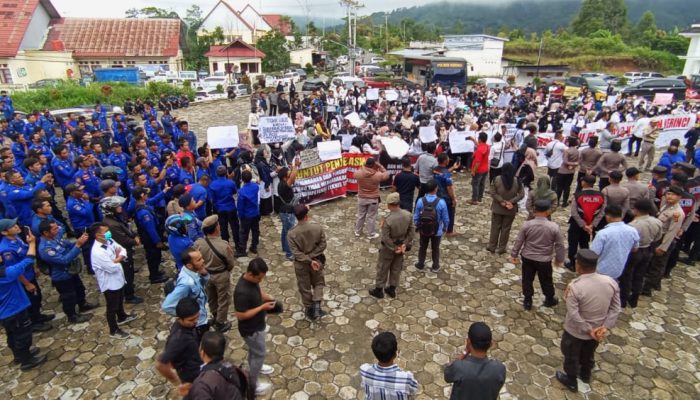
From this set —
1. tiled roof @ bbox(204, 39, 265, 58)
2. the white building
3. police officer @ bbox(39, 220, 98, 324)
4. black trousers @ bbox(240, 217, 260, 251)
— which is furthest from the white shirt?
the white building

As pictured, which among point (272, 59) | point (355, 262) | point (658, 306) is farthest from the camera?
point (272, 59)

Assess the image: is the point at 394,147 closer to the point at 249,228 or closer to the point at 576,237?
the point at 249,228

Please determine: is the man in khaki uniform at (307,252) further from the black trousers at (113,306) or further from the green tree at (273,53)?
the green tree at (273,53)

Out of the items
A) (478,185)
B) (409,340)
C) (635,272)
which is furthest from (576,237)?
(409,340)

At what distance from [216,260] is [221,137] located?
5193mm

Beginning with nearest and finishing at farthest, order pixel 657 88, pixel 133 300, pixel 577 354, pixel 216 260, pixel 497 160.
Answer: pixel 577 354 < pixel 216 260 < pixel 133 300 < pixel 497 160 < pixel 657 88

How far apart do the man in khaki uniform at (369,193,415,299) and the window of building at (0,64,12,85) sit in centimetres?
3771

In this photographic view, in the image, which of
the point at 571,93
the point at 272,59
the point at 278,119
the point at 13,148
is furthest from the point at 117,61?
the point at 571,93

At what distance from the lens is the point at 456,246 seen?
7633mm

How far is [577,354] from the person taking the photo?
418cm

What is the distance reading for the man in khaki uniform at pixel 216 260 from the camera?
15.1ft

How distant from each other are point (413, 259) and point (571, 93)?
27.6 m

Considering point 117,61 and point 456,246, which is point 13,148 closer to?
point 456,246

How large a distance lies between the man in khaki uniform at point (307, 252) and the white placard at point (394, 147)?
504 centimetres
